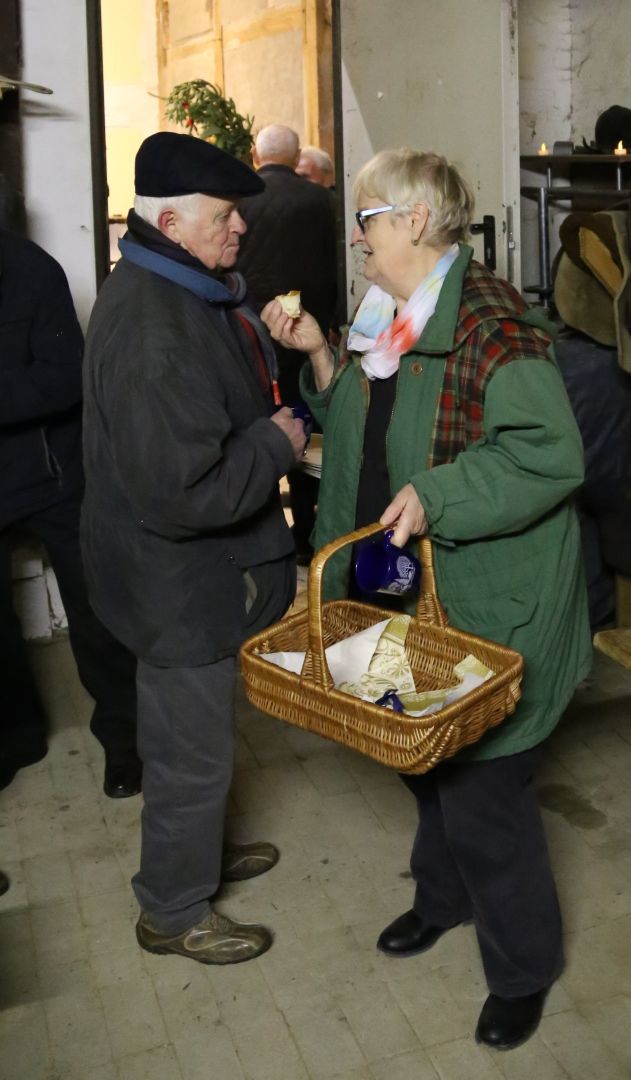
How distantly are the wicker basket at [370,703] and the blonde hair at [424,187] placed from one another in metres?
0.57

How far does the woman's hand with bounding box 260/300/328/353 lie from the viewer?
8.29ft

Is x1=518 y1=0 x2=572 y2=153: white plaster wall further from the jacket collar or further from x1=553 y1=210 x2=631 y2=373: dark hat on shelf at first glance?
x1=553 y1=210 x2=631 y2=373: dark hat on shelf

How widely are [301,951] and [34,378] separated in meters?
1.67

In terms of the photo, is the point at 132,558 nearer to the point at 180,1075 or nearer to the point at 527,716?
the point at 527,716

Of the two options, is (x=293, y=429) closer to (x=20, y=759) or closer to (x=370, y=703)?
(x=370, y=703)

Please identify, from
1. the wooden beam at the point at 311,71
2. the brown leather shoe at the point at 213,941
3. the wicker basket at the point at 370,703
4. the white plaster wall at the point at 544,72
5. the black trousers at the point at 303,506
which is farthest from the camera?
the wooden beam at the point at 311,71

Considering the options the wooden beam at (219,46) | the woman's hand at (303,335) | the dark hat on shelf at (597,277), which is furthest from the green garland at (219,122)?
the woman's hand at (303,335)

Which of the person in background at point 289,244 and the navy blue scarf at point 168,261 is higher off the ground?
the person in background at point 289,244

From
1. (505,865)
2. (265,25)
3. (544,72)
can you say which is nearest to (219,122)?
(544,72)

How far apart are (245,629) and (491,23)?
3499 millimetres

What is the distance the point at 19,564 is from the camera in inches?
182

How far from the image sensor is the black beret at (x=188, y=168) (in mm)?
2264

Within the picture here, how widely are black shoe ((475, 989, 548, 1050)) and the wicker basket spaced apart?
69 cm

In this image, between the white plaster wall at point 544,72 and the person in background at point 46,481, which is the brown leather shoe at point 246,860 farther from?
the white plaster wall at point 544,72
